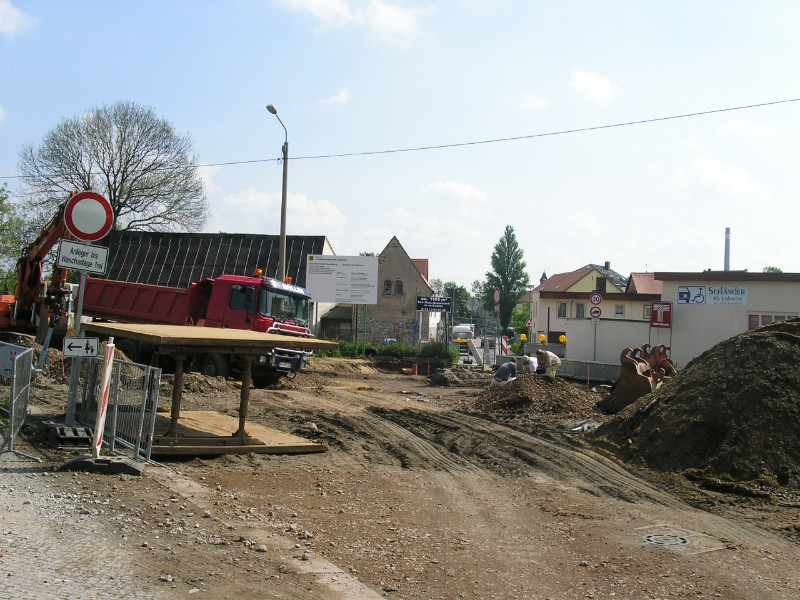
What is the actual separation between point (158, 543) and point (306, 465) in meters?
3.81

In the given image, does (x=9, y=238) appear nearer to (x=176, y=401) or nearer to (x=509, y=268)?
(x=176, y=401)

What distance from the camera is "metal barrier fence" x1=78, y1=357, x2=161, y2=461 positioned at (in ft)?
26.5

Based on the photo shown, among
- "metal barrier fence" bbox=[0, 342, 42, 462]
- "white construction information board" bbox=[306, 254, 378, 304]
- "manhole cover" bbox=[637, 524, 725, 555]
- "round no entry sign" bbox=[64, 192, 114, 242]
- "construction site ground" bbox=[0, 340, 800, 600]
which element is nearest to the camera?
"construction site ground" bbox=[0, 340, 800, 600]

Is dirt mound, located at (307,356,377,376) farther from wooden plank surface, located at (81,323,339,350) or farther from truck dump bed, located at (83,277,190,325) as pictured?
wooden plank surface, located at (81,323,339,350)

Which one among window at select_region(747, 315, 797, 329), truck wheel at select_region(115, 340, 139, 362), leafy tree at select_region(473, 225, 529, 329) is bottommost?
truck wheel at select_region(115, 340, 139, 362)

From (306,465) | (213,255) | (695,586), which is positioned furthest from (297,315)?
(213,255)

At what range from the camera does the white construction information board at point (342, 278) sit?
3766 centimetres

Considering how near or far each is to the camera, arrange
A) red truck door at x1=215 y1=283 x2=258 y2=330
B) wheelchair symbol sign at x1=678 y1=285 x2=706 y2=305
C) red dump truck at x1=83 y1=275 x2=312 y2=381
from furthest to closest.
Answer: wheelchair symbol sign at x1=678 y1=285 x2=706 y2=305 < red truck door at x1=215 y1=283 x2=258 y2=330 < red dump truck at x1=83 y1=275 x2=312 y2=381

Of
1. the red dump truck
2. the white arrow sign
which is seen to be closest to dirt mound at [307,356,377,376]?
the red dump truck

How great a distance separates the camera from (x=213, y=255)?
48.2 meters

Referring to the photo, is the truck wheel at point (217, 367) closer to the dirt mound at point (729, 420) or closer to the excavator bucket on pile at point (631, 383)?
the excavator bucket on pile at point (631, 383)

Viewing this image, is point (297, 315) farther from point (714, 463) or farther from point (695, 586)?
point (695, 586)

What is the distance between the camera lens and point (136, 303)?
22188 millimetres

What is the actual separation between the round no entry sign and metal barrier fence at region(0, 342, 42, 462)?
157 centimetres
